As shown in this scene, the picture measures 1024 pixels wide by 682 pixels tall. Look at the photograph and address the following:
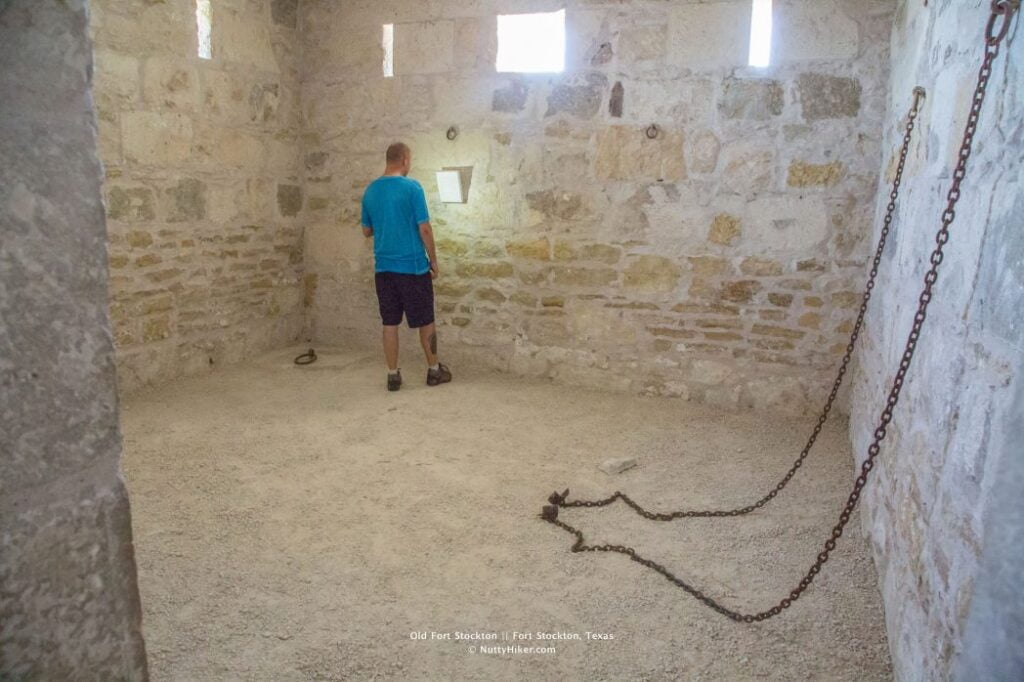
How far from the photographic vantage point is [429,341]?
4.62 metres

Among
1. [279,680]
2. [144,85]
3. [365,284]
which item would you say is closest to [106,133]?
[144,85]

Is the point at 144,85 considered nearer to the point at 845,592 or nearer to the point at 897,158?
the point at 897,158

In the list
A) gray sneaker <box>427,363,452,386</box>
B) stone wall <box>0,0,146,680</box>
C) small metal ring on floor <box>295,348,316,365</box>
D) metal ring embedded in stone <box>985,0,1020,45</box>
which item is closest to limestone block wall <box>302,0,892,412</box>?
gray sneaker <box>427,363,452,386</box>

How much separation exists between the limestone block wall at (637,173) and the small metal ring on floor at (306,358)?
0.88 metres

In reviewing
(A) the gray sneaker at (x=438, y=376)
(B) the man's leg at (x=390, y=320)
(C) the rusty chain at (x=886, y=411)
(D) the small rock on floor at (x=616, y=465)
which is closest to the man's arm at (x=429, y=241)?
(B) the man's leg at (x=390, y=320)

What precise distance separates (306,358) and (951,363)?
431 cm

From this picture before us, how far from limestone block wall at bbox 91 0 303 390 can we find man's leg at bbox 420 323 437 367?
4.64 feet

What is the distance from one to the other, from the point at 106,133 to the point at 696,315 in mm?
3701

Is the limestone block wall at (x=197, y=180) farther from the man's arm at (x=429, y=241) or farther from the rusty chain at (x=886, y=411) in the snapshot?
the rusty chain at (x=886, y=411)

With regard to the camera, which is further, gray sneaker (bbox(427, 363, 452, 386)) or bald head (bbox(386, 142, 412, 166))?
gray sneaker (bbox(427, 363, 452, 386))

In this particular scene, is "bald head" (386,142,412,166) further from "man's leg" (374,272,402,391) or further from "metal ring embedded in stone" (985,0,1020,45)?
"metal ring embedded in stone" (985,0,1020,45)

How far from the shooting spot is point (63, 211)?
88 cm

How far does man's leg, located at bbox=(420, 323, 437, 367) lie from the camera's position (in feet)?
15.1

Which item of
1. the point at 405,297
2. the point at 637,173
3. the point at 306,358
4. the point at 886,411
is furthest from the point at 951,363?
the point at 306,358
